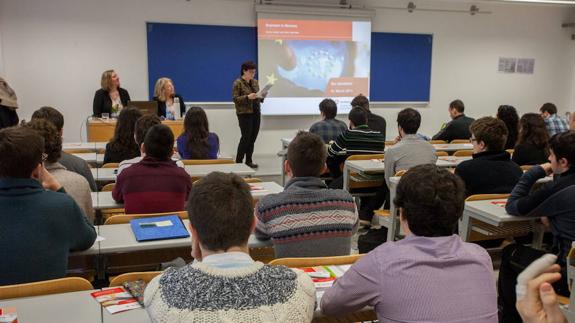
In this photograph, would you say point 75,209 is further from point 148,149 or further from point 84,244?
point 148,149

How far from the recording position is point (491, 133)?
12.2 feet

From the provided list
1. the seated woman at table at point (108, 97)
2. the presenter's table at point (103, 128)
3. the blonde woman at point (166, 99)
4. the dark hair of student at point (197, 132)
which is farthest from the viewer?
the blonde woman at point (166, 99)

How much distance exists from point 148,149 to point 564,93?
10.3 meters

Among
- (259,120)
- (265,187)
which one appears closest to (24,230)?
(265,187)

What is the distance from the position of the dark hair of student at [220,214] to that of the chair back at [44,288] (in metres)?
0.78

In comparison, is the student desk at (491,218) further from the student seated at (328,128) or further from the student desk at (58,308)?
the student seated at (328,128)

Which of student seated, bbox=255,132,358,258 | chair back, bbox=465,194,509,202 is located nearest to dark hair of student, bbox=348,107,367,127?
chair back, bbox=465,194,509,202

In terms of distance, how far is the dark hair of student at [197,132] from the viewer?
4.61 m

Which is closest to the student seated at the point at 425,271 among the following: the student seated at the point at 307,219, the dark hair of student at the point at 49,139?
the student seated at the point at 307,219

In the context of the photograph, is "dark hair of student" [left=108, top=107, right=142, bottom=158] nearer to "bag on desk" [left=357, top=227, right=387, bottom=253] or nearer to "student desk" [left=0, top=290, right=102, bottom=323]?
"bag on desk" [left=357, top=227, right=387, bottom=253]

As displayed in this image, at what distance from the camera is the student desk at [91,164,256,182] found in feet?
13.3

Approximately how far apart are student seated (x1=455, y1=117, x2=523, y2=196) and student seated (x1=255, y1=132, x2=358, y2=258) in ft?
5.59

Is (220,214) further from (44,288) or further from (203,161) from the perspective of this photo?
(203,161)

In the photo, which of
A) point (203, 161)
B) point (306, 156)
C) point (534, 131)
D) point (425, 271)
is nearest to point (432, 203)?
point (425, 271)
